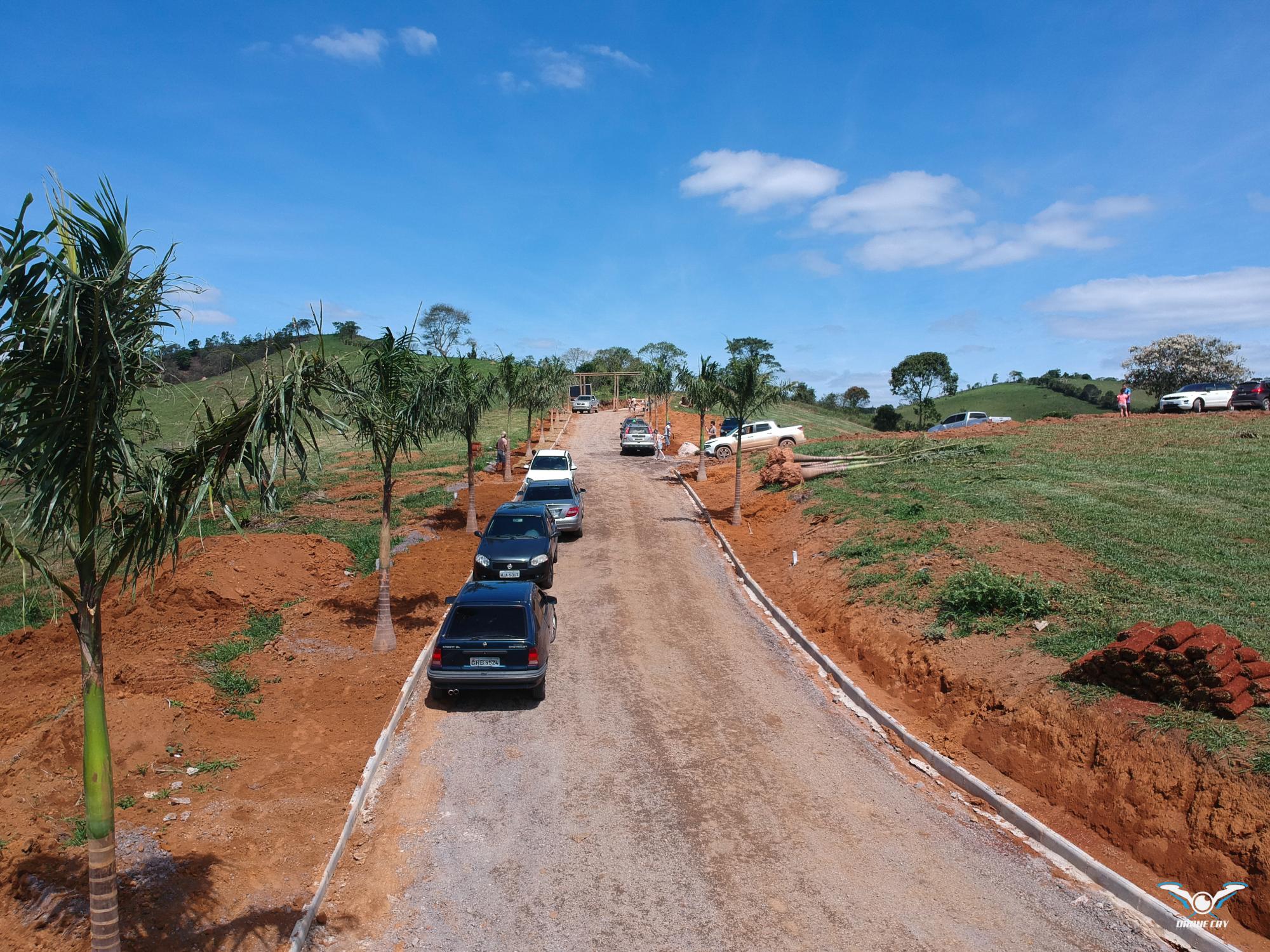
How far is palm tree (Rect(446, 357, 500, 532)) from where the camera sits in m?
18.2

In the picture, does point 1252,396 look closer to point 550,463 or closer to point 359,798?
point 550,463

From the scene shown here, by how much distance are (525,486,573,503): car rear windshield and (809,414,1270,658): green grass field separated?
7.87m

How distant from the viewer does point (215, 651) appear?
12.3 m

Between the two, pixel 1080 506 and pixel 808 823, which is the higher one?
pixel 1080 506

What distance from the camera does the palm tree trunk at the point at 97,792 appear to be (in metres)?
4.70

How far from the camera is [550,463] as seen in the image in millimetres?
26766

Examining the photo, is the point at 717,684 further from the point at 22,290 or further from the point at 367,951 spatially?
the point at 22,290

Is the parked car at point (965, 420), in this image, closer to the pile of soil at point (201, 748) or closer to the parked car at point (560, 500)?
the parked car at point (560, 500)

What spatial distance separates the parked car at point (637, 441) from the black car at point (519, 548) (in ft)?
80.7

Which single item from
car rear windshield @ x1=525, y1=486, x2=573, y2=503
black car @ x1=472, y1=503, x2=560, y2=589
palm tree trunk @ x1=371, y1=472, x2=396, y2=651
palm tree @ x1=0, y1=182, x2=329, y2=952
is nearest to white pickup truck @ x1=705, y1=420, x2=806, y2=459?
car rear windshield @ x1=525, y1=486, x2=573, y2=503

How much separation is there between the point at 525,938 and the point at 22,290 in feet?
19.9

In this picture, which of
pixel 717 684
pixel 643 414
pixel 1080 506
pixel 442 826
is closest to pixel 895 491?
pixel 1080 506

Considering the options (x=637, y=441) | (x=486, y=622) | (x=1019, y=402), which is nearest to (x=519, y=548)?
(x=486, y=622)

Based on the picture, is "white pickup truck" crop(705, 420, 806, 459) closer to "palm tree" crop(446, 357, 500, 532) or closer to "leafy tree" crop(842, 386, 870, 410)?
"palm tree" crop(446, 357, 500, 532)
